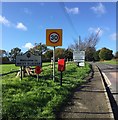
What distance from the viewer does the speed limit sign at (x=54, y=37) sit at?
533 inches

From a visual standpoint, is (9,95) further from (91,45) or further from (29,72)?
(91,45)

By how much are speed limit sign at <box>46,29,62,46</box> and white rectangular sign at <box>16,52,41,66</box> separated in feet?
5.82

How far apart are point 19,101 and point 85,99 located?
2714 mm

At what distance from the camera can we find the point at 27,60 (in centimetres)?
1209

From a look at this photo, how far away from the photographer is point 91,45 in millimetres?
60156

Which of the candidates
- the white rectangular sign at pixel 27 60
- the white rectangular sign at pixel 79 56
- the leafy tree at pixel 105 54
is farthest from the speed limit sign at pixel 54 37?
the leafy tree at pixel 105 54

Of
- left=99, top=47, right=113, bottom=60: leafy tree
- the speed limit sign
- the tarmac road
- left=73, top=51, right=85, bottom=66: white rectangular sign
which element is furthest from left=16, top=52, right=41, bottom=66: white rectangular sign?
left=99, top=47, right=113, bottom=60: leafy tree

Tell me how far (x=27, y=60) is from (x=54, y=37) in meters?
2.25

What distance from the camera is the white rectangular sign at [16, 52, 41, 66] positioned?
39.4 feet

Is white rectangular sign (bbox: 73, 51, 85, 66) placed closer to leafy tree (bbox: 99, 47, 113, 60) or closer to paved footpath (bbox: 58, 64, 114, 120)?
paved footpath (bbox: 58, 64, 114, 120)

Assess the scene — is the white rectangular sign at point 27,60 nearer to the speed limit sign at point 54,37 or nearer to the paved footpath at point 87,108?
the speed limit sign at point 54,37

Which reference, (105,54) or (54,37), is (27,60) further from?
(105,54)

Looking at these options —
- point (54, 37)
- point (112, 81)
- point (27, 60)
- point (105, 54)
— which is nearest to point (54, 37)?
point (54, 37)

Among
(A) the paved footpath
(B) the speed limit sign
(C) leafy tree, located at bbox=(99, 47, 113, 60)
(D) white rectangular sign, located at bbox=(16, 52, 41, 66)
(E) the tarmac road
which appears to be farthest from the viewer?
(C) leafy tree, located at bbox=(99, 47, 113, 60)
